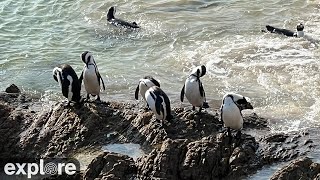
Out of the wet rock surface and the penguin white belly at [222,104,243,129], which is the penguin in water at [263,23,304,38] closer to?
the wet rock surface

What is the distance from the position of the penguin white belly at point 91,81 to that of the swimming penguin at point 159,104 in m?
1.34

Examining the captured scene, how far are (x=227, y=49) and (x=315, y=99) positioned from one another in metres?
3.32

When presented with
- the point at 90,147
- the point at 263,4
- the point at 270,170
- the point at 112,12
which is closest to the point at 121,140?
the point at 90,147

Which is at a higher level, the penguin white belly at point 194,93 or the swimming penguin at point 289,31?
the penguin white belly at point 194,93

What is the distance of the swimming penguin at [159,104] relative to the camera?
28.9 ft

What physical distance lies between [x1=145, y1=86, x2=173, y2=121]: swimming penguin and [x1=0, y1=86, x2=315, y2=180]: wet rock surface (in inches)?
5.0

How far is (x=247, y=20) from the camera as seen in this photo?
16.2 m

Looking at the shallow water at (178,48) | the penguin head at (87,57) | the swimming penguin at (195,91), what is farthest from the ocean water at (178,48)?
the penguin head at (87,57)

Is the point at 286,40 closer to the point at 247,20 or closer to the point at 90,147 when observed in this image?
the point at 247,20

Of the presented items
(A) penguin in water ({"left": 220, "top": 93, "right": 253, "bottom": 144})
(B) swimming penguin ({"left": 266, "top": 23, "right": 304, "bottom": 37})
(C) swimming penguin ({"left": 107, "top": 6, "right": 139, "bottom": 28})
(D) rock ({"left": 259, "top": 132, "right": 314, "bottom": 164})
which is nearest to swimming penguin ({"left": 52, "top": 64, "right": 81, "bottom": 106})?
(A) penguin in water ({"left": 220, "top": 93, "right": 253, "bottom": 144})

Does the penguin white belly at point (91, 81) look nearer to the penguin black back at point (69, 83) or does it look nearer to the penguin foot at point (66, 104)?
the penguin black back at point (69, 83)

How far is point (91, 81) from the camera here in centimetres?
1026

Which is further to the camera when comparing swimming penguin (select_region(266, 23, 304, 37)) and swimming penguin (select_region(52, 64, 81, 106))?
swimming penguin (select_region(266, 23, 304, 37))

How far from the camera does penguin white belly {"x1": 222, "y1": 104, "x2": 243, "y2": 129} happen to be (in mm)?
8508
